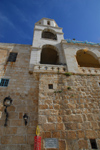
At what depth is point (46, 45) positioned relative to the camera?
8.04m

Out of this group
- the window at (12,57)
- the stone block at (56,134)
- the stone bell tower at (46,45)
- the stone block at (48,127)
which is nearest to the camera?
the stone block at (56,134)

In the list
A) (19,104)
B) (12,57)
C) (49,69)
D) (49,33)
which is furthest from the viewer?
(49,33)

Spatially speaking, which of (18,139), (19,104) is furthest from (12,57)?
(18,139)

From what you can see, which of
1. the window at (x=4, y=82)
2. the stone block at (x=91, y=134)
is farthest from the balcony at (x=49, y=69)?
the stone block at (x=91, y=134)

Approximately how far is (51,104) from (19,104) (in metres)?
1.99

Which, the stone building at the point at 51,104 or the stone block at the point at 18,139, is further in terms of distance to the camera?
the stone block at the point at 18,139

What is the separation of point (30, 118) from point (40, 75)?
2.49 metres

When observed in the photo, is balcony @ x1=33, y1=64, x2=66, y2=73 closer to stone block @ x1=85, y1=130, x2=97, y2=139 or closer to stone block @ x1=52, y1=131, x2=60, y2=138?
stone block @ x1=52, y1=131, x2=60, y2=138

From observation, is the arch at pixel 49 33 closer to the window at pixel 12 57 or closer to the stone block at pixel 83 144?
the window at pixel 12 57

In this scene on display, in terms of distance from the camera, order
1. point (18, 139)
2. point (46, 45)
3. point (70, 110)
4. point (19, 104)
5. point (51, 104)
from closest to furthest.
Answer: point (18, 139), point (70, 110), point (51, 104), point (19, 104), point (46, 45)

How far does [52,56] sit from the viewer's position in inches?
400

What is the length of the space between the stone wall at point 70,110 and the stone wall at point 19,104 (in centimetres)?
96

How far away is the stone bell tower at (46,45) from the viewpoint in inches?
271

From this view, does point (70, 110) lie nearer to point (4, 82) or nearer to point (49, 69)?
point (49, 69)
